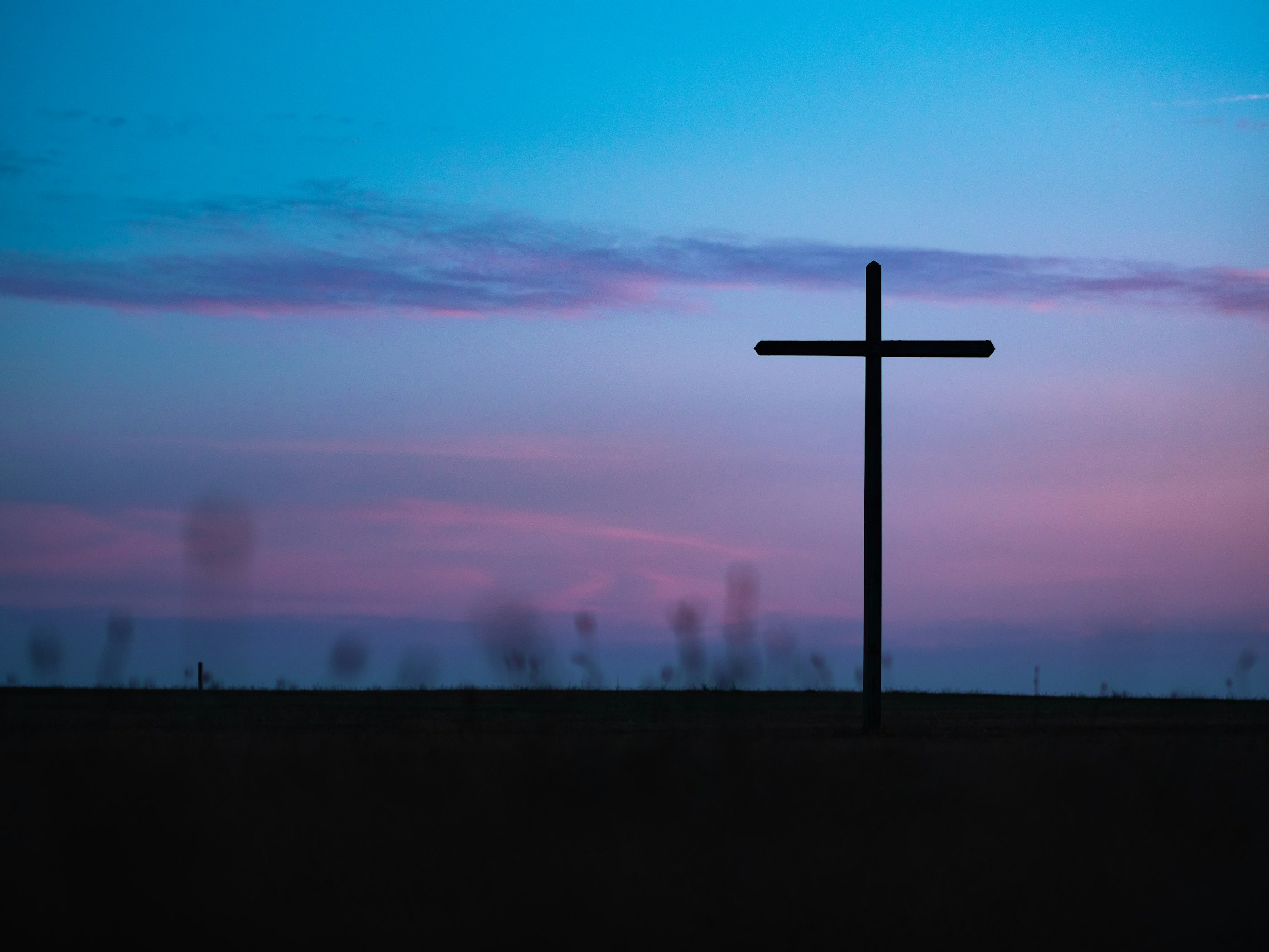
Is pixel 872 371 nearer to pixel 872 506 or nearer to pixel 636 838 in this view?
pixel 872 506

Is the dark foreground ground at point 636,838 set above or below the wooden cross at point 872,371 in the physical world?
below

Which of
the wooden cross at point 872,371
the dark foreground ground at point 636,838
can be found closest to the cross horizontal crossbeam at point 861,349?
the wooden cross at point 872,371

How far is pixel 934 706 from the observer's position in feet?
93.4

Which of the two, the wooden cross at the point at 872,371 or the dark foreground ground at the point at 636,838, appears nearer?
the dark foreground ground at the point at 636,838

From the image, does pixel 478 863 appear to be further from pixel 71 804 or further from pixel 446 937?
pixel 71 804

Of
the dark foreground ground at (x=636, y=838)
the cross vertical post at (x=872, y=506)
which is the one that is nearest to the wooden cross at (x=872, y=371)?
the cross vertical post at (x=872, y=506)

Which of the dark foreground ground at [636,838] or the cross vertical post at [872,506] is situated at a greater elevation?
the cross vertical post at [872,506]

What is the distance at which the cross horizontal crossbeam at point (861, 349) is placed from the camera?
19.5m

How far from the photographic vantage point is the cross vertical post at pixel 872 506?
18641 millimetres

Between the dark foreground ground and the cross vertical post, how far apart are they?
320 centimetres

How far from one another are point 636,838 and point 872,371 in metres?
11.7

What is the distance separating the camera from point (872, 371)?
64.1 ft

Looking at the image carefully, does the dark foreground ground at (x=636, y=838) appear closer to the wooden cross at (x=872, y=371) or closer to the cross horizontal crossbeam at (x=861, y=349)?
the wooden cross at (x=872, y=371)

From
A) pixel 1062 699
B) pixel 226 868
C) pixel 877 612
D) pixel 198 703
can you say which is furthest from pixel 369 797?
pixel 1062 699
